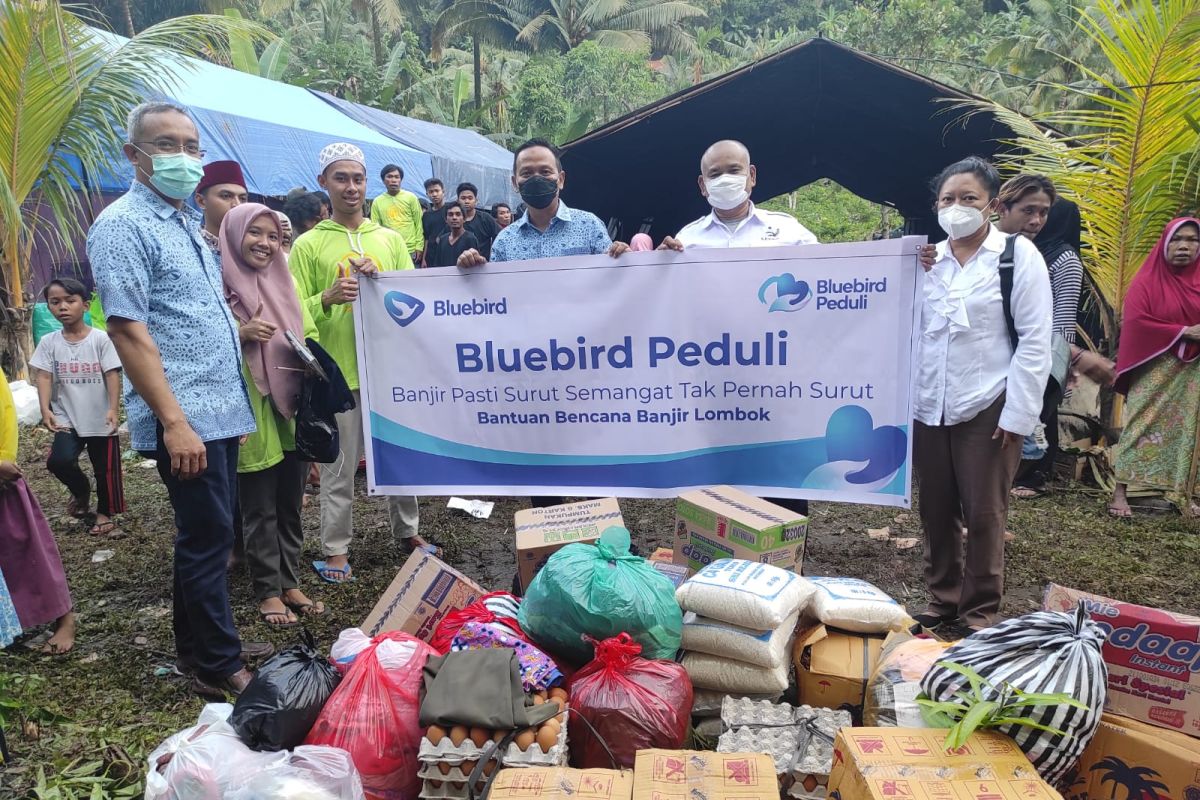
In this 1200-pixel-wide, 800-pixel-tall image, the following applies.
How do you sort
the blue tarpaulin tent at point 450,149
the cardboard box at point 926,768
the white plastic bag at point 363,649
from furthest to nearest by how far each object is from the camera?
the blue tarpaulin tent at point 450,149 < the white plastic bag at point 363,649 < the cardboard box at point 926,768

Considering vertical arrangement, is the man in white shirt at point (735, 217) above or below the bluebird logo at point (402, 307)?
above

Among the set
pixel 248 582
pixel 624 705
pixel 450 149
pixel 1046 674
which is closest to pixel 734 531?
pixel 624 705

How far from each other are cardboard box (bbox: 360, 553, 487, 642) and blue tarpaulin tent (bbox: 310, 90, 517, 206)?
424 inches

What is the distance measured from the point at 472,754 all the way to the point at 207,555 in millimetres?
1373

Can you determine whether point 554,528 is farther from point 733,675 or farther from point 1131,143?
point 1131,143

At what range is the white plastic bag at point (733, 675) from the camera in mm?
2516

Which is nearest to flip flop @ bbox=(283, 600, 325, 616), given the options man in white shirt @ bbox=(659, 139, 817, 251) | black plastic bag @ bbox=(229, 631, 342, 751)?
black plastic bag @ bbox=(229, 631, 342, 751)

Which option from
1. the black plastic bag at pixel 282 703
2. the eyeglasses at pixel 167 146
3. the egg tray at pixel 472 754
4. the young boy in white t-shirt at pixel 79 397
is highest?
the eyeglasses at pixel 167 146

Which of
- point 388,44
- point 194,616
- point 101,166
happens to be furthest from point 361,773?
point 388,44

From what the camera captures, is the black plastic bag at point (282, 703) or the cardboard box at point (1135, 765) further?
the black plastic bag at point (282, 703)

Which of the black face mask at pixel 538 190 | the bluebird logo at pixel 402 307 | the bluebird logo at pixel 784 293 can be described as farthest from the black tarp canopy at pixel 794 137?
the bluebird logo at pixel 402 307

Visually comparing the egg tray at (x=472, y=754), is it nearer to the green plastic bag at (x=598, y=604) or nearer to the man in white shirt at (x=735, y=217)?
the green plastic bag at (x=598, y=604)

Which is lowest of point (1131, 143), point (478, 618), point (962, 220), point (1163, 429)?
point (478, 618)

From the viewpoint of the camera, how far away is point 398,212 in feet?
32.0
